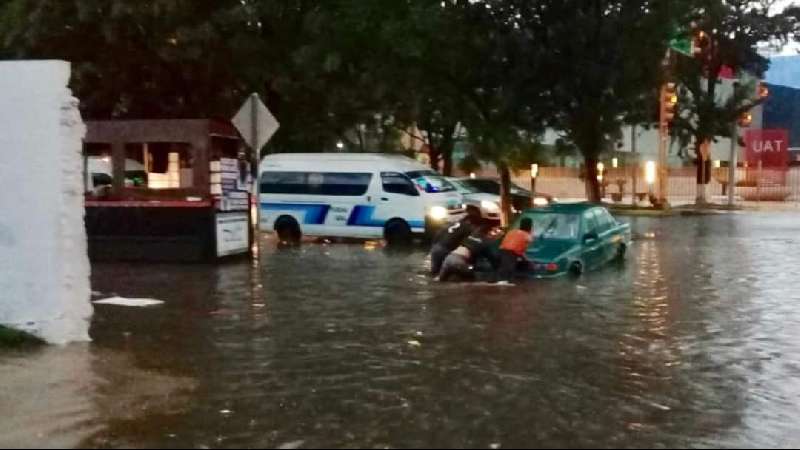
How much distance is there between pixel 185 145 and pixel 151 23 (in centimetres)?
1070

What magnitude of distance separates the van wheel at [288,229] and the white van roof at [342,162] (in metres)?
1.30

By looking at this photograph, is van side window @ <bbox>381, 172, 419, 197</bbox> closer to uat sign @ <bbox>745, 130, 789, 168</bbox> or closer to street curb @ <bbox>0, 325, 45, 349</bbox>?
street curb @ <bbox>0, 325, 45, 349</bbox>

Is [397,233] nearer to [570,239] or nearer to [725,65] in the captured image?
[570,239]

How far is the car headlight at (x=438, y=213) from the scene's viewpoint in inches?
1035

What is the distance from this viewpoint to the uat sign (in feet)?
182

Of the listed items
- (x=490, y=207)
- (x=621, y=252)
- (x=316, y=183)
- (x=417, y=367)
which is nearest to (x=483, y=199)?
(x=490, y=207)

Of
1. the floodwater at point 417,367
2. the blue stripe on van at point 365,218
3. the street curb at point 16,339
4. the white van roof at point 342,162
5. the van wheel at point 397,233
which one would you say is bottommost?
the floodwater at point 417,367

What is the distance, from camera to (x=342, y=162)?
2712 centimetres

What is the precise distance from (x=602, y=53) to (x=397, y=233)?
6649 mm

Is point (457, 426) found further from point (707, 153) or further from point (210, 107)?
point (707, 153)

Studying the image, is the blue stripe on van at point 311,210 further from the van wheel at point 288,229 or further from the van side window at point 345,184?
the van side window at point 345,184

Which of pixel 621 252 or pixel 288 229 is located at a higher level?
pixel 288 229

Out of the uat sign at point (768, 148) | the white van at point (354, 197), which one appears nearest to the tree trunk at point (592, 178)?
the white van at point (354, 197)

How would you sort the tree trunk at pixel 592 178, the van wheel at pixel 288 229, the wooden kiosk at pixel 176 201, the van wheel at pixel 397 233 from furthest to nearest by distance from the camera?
the tree trunk at pixel 592 178 → the van wheel at pixel 288 229 → the van wheel at pixel 397 233 → the wooden kiosk at pixel 176 201
